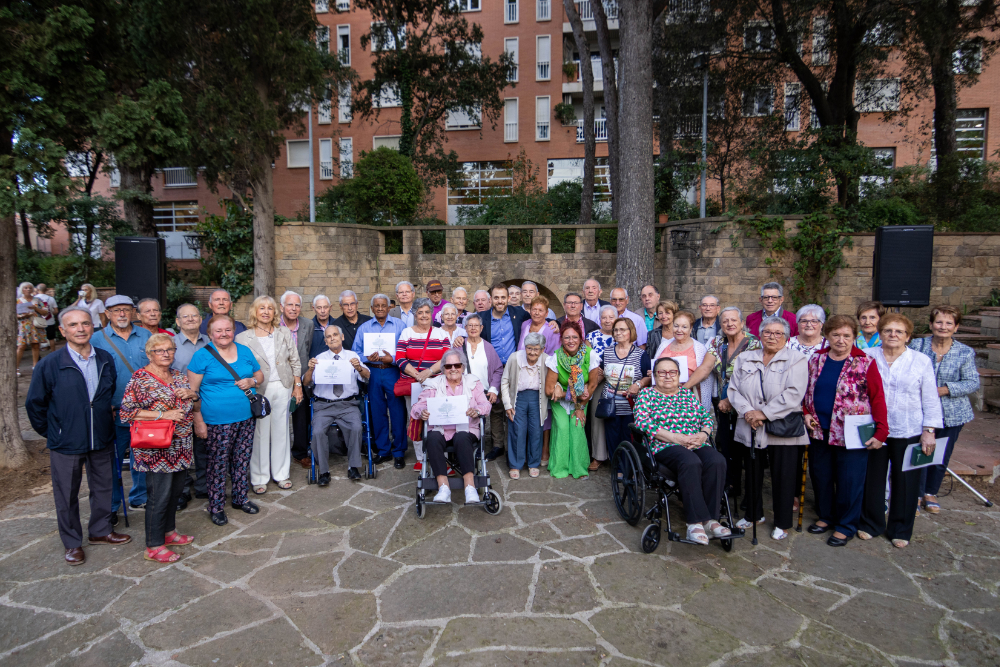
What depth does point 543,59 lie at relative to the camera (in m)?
24.5

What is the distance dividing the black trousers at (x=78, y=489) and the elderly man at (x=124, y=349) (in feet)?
1.57

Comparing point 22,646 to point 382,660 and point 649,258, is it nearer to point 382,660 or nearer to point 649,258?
point 382,660

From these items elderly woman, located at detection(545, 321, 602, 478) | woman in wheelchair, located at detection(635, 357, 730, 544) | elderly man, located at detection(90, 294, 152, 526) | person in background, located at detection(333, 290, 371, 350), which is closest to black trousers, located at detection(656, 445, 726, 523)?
woman in wheelchair, located at detection(635, 357, 730, 544)

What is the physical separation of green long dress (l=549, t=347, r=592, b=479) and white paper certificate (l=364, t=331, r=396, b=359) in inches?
71.2

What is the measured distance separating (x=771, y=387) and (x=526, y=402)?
2.27 m

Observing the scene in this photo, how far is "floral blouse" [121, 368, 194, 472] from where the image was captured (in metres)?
3.78

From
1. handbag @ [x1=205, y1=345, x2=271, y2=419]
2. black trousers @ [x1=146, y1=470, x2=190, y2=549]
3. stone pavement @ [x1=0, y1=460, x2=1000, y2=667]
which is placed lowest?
stone pavement @ [x1=0, y1=460, x2=1000, y2=667]

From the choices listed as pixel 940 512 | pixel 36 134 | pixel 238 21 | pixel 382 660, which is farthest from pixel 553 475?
pixel 238 21

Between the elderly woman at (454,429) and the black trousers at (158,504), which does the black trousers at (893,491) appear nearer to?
the elderly woman at (454,429)

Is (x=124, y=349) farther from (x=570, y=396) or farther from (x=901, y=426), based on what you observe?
(x=901, y=426)

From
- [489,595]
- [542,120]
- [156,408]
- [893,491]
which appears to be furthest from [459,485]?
[542,120]

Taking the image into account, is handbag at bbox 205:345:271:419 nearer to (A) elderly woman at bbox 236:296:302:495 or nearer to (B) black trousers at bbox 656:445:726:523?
(A) elderly woman at bbox 236:296:302:495

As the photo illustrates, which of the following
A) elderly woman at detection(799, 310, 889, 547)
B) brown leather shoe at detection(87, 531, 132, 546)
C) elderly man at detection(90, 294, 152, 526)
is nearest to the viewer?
elderly woman at detection(799, 310, 889, 547)

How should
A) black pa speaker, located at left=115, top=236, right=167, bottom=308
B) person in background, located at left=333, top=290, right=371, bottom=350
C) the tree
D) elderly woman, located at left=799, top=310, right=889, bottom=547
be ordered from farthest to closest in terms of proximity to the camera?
1. the tree
2. black pa speaker, located at left=115, top=236, right=167, bottom=308
3. person in background, located at left=333, top=290, right=371, bottom=350
4. elderly woman, located at left=799, top=310, right=889, bottom=547
